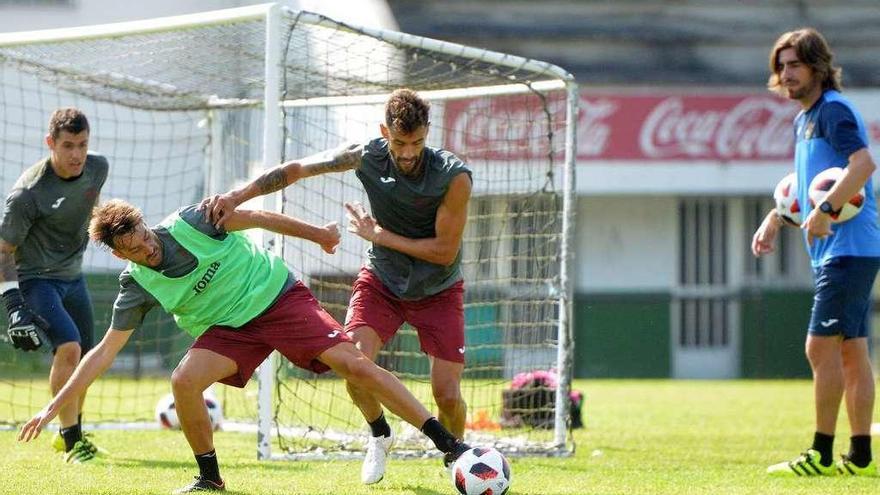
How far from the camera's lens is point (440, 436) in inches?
235

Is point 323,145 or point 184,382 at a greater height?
point 323,145

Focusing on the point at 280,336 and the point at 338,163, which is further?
the point at 338,163

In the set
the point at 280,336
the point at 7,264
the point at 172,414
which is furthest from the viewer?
the point at 172,414

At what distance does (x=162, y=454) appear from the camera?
327 inches

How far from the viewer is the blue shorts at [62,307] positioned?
7.95m

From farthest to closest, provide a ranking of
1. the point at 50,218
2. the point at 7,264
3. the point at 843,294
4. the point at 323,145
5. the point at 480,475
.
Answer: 1. the point at 323,145
2. the point at 50,218
3. the point at 7,264
4. the point at 843,294
5. the point at 480,475

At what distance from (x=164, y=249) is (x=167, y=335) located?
7.24m

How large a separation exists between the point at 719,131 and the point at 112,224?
16839 millimetres

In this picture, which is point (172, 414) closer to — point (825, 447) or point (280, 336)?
point (280, 336)

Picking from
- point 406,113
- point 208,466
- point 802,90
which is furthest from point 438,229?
point 802,90

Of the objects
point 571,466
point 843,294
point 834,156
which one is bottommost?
point 571,466

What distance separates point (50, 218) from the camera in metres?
8.03

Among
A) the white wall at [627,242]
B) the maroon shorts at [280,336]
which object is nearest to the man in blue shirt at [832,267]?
the maroon shorts at [280,336]

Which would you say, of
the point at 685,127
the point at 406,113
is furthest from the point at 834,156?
the point at 685,127
